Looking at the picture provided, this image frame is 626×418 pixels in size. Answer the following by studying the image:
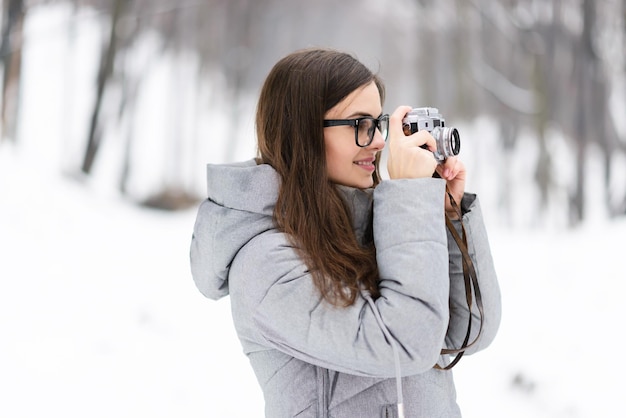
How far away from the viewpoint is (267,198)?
29.2 inches

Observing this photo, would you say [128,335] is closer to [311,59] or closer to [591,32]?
[311,59]

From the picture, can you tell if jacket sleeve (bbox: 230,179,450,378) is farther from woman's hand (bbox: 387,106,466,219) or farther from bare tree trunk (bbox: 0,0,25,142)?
bare tree trunk (bbox: 0,0,25,142)

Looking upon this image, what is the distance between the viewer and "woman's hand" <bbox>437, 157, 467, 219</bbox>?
83cm

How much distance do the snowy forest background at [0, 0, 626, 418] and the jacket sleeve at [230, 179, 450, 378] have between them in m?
1.60

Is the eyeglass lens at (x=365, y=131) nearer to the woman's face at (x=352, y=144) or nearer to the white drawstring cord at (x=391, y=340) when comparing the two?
the woman's face at (x=352, y=144)

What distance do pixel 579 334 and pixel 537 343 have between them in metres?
0.17

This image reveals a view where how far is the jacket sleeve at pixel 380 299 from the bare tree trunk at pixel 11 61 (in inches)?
81.0

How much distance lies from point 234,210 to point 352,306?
7.2 inches

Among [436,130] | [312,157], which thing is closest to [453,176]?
[436,130]

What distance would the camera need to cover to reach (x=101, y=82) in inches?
106

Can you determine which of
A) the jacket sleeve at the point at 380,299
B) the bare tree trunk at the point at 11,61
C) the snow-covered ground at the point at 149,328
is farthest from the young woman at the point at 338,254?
the bare tree trunk at the point at 11,61

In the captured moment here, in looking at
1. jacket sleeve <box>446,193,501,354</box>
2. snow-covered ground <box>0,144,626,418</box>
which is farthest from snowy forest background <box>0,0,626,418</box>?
jacket sleeve <box>446,193,501,354</box>

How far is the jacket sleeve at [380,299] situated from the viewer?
2.17 feet

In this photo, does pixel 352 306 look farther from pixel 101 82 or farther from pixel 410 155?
pixel 101 82
